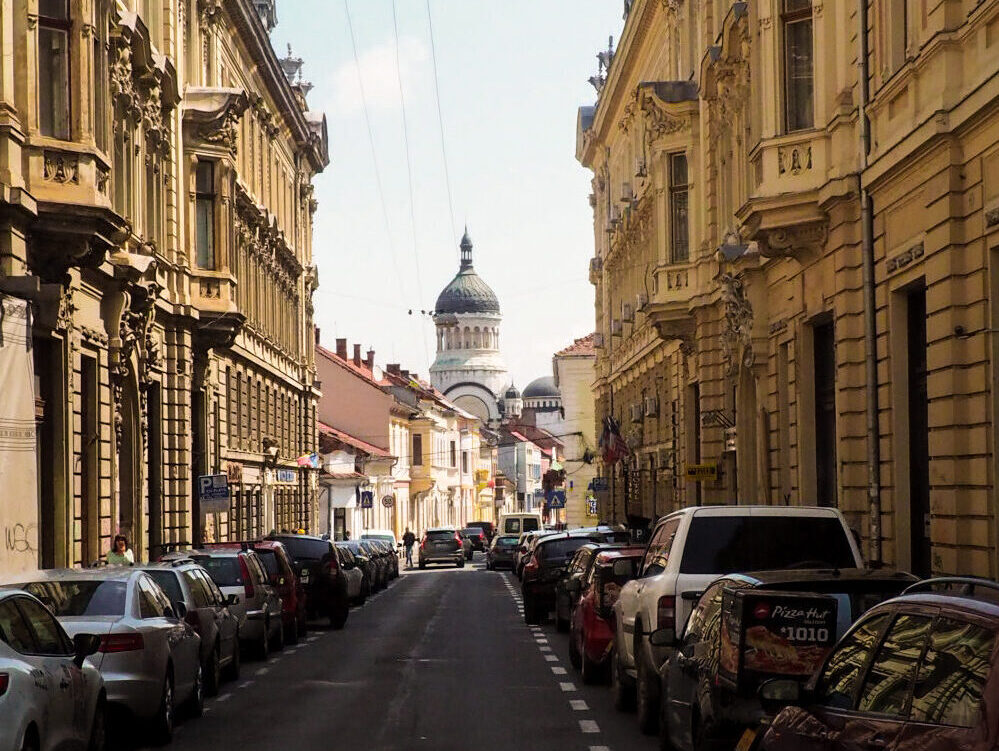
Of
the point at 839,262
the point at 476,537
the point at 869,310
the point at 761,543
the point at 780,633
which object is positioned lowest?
the point at 476,537

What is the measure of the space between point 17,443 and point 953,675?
18.6 metres

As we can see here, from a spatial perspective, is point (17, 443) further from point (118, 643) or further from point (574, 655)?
point (118, 643)

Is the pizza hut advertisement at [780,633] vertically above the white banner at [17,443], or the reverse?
the white banner at [17,443]

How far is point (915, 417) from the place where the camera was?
21438mm

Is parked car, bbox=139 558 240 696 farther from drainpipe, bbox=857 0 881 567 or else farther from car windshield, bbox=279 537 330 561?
car windshield, bbox=279 537 330 561

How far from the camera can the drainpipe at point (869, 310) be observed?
22.1 metres

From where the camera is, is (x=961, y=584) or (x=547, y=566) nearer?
(x=961, y=584)

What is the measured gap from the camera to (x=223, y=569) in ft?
75.3

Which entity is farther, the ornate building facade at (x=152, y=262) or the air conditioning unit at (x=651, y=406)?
the air conditioning unit at (x=651, y=406)

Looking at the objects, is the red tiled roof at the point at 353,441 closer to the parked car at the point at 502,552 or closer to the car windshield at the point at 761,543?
the parked car at the point at 502,552

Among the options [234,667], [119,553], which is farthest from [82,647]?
[119,553]

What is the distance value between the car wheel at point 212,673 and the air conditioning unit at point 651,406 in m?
30.8

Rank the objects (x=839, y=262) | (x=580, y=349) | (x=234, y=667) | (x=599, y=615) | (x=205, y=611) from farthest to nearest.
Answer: (x=580, y=349) < (x=839, y=262) < (x=234, y=667) < (x=599, y=615) < (x=205, y=611)

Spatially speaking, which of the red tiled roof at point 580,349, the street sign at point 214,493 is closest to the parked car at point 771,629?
the street sign at point 214,493
